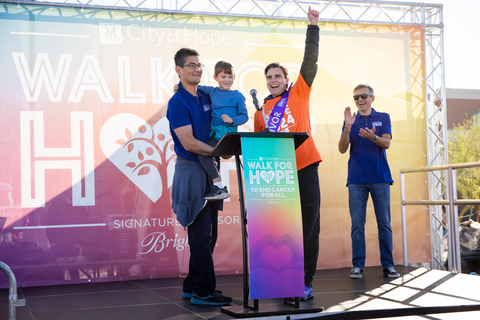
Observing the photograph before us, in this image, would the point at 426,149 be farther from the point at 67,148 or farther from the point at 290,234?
the point at 67,148

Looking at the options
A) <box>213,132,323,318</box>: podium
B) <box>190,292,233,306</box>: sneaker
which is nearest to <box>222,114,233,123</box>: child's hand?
<box>213,132,323,318</box>: podium

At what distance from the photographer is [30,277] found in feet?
13.9

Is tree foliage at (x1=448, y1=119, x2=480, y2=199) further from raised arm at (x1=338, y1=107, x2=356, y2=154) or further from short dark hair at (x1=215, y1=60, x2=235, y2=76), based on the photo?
short dark hair at (x1=215, y1=60, x2=235, y2=76)

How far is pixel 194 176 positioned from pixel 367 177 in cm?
198

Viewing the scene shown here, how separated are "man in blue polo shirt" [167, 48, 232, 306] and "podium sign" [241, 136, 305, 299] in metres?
0.52

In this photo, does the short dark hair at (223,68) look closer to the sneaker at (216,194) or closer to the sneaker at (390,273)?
the sneaker at (216,194)

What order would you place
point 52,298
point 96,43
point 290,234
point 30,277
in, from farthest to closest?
point 96,43, point 30,277, point 52,298, point 290,234

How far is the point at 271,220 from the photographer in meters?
2.46

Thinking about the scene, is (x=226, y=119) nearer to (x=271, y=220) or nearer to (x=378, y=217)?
(x=271, y=220)

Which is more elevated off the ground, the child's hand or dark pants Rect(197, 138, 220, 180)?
the child's hand

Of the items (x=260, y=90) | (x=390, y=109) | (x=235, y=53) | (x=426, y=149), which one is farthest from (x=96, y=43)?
(x=426, y=149)

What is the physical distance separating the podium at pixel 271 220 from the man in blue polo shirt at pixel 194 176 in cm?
38

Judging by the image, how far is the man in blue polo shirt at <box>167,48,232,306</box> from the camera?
291 centimetres

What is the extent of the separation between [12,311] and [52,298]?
1235 millimetres
